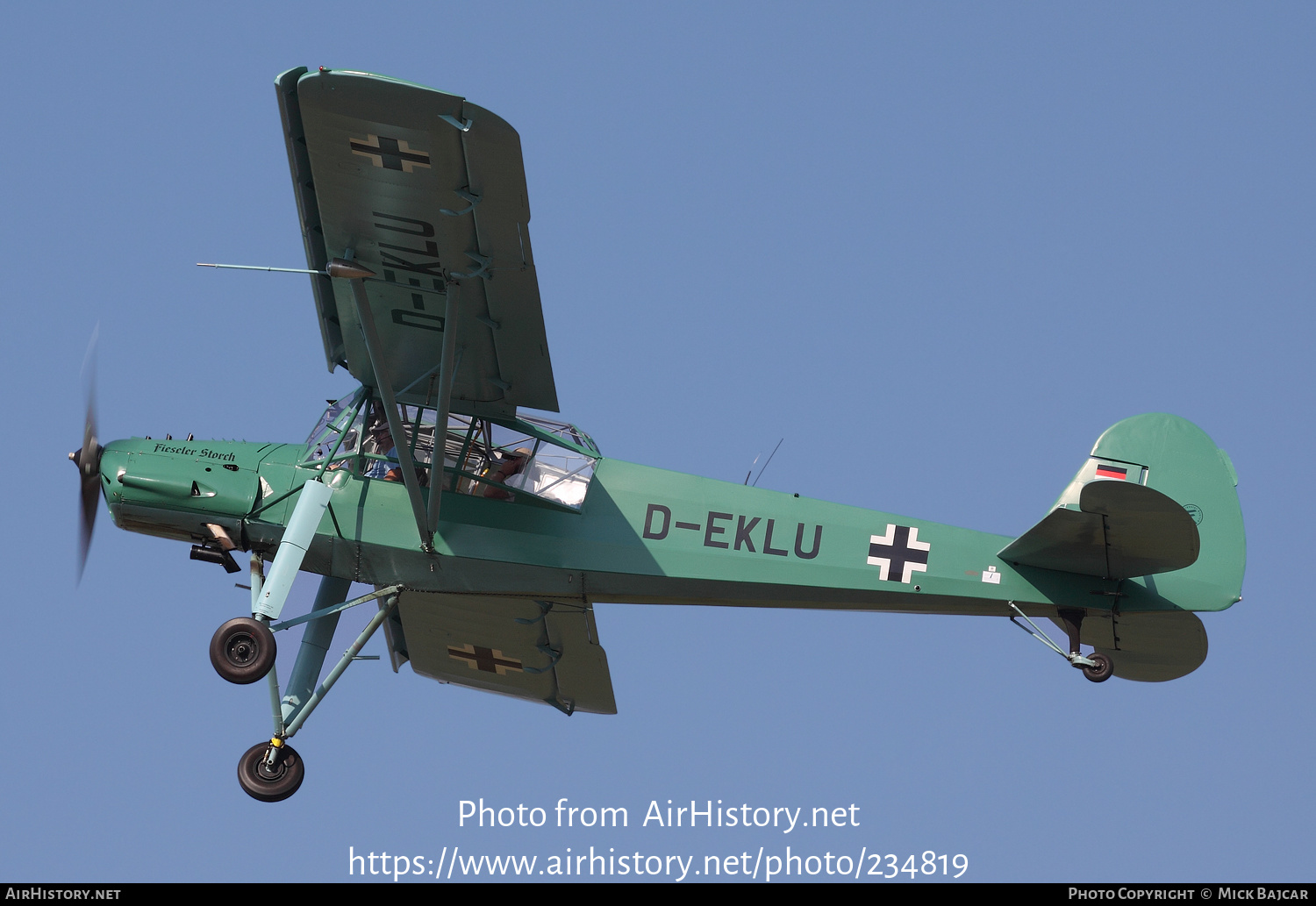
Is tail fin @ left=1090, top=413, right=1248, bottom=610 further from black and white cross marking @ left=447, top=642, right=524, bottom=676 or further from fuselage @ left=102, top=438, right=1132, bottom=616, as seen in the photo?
black and white cross marking @ left=447, top=642, right=524, bottom=676

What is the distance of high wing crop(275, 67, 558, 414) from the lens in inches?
369

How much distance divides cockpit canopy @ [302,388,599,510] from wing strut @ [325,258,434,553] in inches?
13.8

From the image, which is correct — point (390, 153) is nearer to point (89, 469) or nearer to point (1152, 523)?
point (89, 469)

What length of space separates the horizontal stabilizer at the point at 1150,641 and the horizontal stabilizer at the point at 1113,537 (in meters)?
0.40

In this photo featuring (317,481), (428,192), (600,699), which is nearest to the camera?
(428,192)

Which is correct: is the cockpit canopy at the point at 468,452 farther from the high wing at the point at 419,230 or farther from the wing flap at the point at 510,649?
the wing flap at the point at 510,649

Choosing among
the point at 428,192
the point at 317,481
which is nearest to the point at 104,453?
the point at 317,481

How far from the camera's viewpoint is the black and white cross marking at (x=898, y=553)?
37.9 ft

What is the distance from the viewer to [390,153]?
9.62 meters

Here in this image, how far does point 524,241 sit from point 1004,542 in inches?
172

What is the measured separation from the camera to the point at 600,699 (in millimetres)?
13336

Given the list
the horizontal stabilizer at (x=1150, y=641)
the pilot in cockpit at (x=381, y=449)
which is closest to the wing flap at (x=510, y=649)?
the pilot in cockpit at (x=381, y=449)

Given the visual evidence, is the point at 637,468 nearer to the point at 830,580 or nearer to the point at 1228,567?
the point at 830,580

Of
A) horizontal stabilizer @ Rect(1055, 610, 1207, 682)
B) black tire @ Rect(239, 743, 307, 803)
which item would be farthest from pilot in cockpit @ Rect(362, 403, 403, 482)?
horizontal stabilizer @ Rect(1055, 610, 1207, 682)
